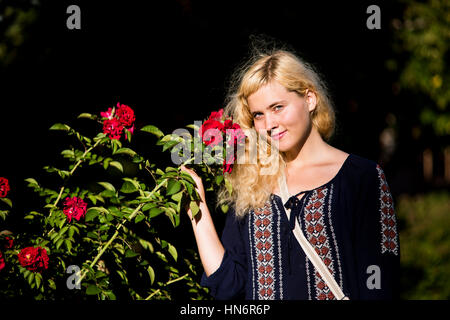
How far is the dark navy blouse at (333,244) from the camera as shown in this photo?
1.72 m

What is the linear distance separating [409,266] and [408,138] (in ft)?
8.43

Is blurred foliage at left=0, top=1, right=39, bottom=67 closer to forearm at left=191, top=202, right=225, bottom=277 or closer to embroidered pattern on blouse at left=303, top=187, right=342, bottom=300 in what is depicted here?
forearm at left=191, top=202, right=225, bottom=277

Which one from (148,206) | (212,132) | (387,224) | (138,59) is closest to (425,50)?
(138,59)

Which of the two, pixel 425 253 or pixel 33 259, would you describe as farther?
pixel 425 253

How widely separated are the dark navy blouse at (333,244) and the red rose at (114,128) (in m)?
0.64

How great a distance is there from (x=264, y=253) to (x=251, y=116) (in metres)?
0.61

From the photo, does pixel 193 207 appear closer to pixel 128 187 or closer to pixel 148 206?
pixel 148 206

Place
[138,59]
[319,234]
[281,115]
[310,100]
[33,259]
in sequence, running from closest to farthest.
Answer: [33,259], [319,234], [281,115], [310,100], [138,59]

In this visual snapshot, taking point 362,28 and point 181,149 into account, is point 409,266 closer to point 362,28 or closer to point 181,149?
point 362,28

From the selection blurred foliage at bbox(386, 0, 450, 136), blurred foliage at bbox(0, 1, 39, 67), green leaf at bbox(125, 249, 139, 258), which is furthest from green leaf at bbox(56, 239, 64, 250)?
blurred foliage at bbox(386, 0, 450, 136)

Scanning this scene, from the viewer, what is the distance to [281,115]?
6.17 ft

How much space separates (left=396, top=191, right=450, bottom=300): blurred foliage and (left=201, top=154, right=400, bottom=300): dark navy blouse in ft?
8.05

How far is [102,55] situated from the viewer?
346 cm

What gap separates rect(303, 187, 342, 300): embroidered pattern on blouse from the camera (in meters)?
1.75
